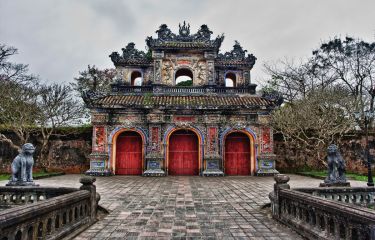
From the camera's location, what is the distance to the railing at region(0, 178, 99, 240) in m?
3.57

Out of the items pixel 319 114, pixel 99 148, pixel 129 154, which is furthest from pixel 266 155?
pixel 99 148


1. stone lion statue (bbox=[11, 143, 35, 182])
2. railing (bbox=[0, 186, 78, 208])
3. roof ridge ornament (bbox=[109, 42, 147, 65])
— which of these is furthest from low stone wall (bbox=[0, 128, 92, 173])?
railing (bbox=[0, 186, 78, 208])

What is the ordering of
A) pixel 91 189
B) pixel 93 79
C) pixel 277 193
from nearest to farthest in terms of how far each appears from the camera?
pixel 91 189 → pixel 277 193 → pixel 93 79

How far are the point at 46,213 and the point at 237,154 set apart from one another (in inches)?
577

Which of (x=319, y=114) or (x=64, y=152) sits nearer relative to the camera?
(x=319, y=114)

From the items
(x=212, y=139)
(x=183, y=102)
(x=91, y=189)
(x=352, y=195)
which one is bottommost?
(x=352, y=195)

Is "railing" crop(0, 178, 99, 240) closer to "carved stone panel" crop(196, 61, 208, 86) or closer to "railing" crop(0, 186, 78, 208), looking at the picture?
"railing" crop(0, 186, 78, 208)

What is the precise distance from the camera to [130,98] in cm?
1858

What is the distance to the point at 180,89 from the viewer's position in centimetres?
1931

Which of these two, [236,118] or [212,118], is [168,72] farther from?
[236,118]

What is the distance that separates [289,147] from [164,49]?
10940 mm

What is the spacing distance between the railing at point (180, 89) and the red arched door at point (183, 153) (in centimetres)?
297

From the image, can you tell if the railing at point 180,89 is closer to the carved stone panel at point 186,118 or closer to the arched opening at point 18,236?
the carved stone panel at point 186,118

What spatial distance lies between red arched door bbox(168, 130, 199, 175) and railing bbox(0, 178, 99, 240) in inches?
427
